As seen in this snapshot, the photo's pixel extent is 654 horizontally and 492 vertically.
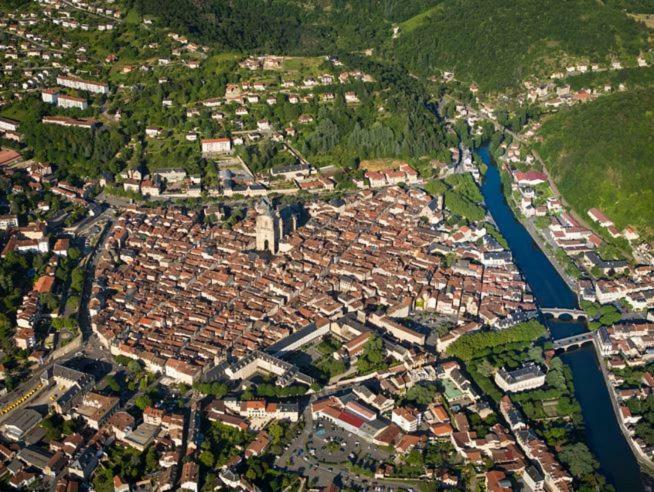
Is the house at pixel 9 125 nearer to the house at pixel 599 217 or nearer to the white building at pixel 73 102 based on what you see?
the white building at pixel 73 102

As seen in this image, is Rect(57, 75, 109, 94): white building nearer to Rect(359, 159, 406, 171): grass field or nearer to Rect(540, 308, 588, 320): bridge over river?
Rect(359, 159, 406, 171): grass field

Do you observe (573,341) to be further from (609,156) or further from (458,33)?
(458,33)

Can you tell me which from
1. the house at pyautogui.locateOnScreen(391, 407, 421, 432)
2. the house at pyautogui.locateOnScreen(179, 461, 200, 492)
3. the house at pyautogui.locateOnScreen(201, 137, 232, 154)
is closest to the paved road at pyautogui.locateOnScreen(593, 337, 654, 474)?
the house at pyautogui.locateOnScreen(391, 407, 421, 432)

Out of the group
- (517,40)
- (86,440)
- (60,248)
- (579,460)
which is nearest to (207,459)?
(86,440)

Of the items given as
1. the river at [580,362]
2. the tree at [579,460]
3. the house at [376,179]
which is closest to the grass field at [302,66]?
the house at [376,179]

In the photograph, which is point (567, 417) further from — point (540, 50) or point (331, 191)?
point (540, 50)

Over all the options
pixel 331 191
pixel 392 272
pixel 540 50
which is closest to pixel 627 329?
pixel 392 272
